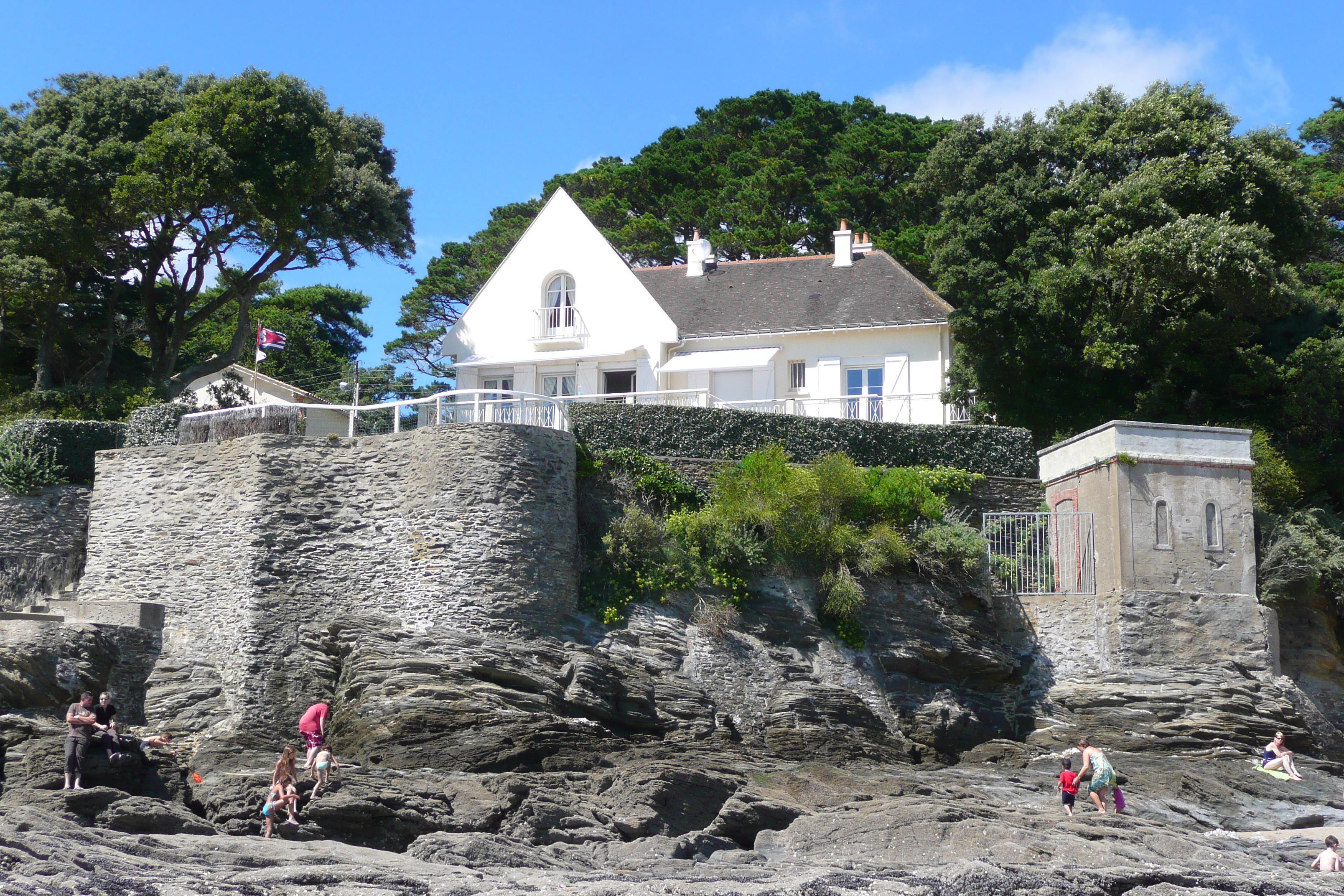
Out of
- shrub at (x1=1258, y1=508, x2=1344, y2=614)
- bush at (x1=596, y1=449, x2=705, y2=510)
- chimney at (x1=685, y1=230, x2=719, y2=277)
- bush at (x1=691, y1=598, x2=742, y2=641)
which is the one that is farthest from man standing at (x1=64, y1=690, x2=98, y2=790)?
chimney at (x1=685, y1=230, x2=719, y2=277)

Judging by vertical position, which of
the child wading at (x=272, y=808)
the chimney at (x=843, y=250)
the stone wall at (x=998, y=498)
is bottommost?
the child wading at (x=272, y=808)

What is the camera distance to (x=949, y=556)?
22.7 meters

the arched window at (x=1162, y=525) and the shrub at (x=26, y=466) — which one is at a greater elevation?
the shrub at (x=26, y=466)

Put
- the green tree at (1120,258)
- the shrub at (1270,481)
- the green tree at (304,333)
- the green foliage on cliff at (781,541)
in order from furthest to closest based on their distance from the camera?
the green tree at (304,333), the green tree at (1120,258), the shrub at (1270,481), the green foliage on cliff at (781,541)

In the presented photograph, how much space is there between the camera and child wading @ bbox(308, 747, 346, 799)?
15512mm

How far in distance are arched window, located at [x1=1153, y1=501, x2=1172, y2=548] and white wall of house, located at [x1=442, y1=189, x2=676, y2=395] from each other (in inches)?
470

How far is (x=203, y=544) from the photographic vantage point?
2120cm

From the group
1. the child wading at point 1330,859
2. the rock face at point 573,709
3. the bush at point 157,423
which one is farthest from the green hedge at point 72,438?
the child wading at point 1330,859

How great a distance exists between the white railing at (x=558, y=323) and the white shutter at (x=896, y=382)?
22.9 feet

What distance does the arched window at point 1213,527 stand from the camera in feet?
73.8

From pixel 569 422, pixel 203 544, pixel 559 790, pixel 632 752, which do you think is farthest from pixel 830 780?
pixel 203 544

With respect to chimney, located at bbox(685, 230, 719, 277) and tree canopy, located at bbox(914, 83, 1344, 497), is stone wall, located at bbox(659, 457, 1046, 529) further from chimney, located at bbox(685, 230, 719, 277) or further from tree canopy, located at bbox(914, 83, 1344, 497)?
chimney, located at bbox(685, 230, 719, 277)

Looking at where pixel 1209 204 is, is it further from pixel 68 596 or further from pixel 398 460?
pixel 68 596

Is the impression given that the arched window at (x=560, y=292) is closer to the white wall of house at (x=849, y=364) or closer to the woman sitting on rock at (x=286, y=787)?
the white wall of house at (x=849, y=364)
